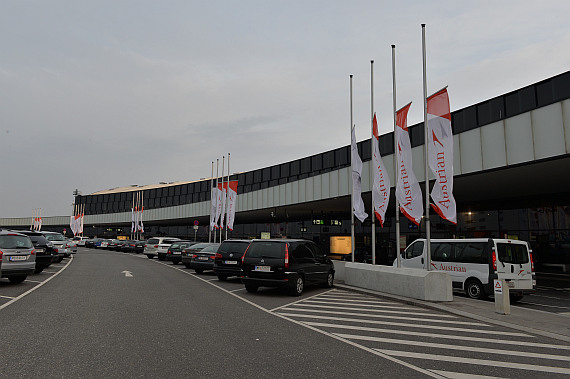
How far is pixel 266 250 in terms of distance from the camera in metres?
12.9

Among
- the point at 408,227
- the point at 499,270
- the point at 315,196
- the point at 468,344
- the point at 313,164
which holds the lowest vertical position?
the point at 468,344

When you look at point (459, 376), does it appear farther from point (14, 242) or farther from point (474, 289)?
point (14, 242)

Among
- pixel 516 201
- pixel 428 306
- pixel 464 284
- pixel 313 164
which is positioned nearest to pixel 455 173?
pixel 464 284

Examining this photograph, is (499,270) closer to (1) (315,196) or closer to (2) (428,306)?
(2) (428,306)

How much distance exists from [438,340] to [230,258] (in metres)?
10.3

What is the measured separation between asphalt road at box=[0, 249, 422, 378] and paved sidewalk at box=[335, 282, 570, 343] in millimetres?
4275

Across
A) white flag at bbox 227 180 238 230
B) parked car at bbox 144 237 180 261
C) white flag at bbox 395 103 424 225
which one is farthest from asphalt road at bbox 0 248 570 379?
white flag at bbox 227 180 238 230

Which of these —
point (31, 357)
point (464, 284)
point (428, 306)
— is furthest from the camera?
point (464, 284)

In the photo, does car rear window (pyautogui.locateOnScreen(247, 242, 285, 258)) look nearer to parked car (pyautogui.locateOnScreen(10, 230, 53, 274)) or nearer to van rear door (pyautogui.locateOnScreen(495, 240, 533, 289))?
van rear door (pyautogui.locateOnScreen(495, 240, 533, 289))

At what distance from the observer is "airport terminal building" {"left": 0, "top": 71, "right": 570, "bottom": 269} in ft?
49.0

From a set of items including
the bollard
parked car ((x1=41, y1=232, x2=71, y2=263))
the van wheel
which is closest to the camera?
the bollard

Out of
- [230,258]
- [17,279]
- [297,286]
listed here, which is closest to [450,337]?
[297,286]

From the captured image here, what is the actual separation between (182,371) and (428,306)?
7.64m

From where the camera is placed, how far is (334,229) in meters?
38.5
